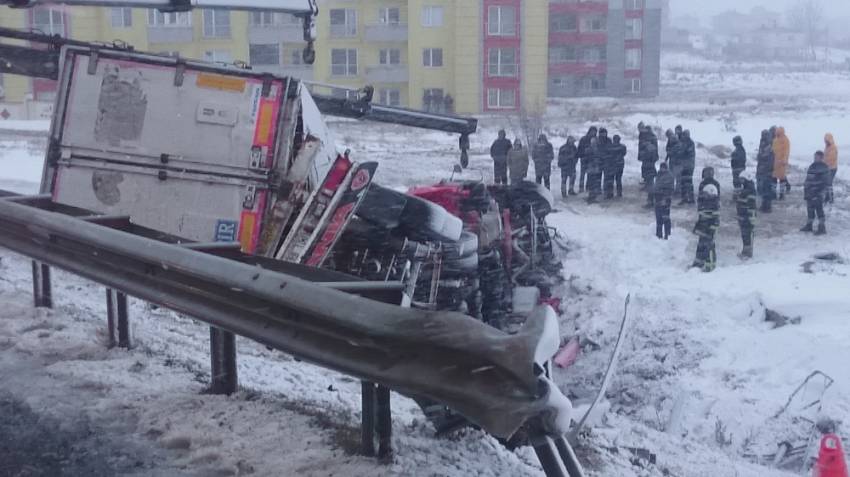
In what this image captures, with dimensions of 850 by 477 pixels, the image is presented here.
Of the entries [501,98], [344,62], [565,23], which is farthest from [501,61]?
[565,23]

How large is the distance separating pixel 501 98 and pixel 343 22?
23.6 feet

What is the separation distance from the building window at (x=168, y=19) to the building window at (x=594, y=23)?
32112mm

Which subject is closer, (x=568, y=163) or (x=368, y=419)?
(x=368, y=419)

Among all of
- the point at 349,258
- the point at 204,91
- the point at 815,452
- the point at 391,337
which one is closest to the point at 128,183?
the point at 204,91

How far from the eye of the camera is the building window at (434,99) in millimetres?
41750

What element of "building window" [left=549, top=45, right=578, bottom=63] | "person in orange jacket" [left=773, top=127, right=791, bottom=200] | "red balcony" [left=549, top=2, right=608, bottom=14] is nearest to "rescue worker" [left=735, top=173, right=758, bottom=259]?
"person in orange jacket" [left=773, top=127, right=791, bottom=200]

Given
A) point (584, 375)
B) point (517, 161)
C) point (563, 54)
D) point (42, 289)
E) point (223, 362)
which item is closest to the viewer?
point (223, 362)

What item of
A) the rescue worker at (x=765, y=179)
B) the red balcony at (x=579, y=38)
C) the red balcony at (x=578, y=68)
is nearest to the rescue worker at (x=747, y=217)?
the rescue worker at (x=765, y=179)

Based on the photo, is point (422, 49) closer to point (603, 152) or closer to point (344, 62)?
point (344, 62)

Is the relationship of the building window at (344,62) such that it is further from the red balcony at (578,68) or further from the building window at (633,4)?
the building window at (633,4)

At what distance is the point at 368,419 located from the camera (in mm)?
4965

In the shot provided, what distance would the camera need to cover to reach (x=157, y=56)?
28.8 feet

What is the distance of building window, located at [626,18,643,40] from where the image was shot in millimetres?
57781

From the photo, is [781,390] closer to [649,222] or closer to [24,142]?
[649,222]
